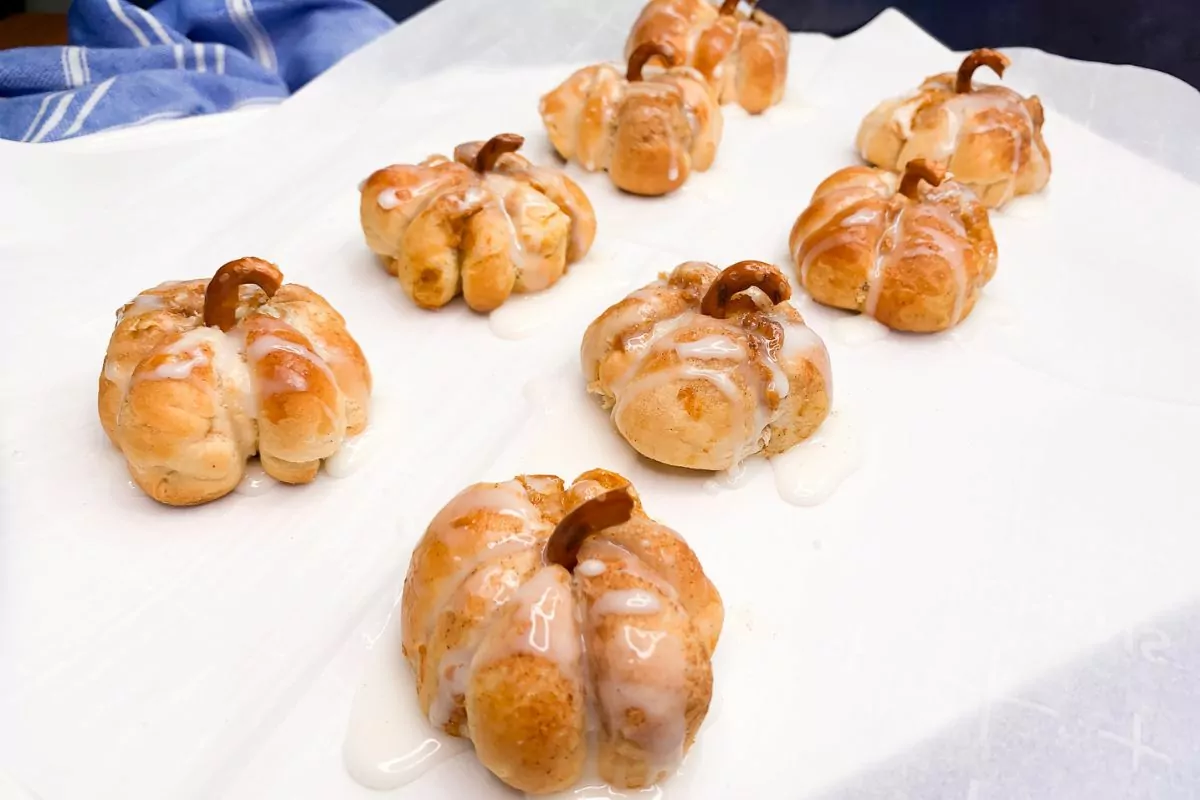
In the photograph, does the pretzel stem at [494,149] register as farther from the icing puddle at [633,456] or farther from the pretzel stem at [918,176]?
the pretzel stem at [918,176]

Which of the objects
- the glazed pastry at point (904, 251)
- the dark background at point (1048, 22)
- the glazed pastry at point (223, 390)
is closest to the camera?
the glazed pastry at point (223, 390)

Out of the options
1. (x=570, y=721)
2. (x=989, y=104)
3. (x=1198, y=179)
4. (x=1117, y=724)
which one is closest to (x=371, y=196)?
(x=570, y=721)

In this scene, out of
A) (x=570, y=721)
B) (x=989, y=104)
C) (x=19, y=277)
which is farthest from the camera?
(x=989, y=104)

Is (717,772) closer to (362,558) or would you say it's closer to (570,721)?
(570,721)

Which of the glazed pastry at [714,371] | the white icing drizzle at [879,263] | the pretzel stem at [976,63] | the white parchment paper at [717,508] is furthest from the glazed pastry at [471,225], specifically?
the pretzel stem at [976,63]

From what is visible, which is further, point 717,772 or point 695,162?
point 695,162

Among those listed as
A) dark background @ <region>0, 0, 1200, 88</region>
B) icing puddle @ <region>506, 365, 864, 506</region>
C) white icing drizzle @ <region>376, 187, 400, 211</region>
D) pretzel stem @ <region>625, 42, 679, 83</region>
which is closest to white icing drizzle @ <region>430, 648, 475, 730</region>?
icing puddle @ <region>506, 365, 864, 506</region>

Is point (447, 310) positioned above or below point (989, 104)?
below
